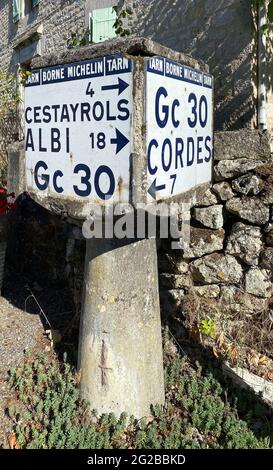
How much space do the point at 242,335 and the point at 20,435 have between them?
176 centimetres

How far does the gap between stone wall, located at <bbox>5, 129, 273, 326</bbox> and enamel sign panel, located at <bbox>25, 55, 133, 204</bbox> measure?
5.08 ft

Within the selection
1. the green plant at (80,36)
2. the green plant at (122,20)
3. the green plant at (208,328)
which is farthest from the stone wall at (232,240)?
the green plant at (80,36)

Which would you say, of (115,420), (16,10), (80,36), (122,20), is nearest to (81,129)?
(115,420)

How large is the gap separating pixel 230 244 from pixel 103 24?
14.0ft

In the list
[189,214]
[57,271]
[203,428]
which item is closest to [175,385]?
[203,428]

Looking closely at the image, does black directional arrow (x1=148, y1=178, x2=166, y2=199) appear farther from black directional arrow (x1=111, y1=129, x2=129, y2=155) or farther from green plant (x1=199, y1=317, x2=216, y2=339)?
green plant (x1=199, y1=317, x2=216, y2=339)

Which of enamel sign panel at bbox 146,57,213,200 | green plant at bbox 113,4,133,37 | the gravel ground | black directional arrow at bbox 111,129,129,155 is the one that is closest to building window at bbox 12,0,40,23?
green plant at bbox 113,4,133,37

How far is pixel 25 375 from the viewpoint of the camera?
311cm

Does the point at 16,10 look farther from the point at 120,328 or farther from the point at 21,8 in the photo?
the point at 120,328

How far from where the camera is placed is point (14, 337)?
348 centimetres

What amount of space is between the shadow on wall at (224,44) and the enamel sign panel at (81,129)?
2400mm

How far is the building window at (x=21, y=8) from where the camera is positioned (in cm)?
945

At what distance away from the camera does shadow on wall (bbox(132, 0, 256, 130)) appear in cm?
432

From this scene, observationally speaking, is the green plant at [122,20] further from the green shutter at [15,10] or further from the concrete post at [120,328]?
the green shutter at [15,10]
